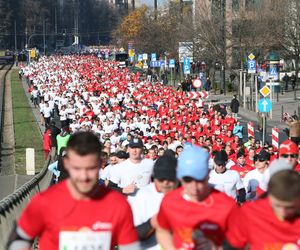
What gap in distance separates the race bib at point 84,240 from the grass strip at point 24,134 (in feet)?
73.1

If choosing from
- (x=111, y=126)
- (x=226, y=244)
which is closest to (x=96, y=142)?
(x=226, y=244)

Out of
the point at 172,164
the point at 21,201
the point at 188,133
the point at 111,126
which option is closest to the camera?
the point at 172,164

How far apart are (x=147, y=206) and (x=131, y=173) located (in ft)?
11.4

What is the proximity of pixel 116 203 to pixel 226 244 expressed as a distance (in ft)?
2.53

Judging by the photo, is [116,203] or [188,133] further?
[188,133]

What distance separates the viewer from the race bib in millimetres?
6344

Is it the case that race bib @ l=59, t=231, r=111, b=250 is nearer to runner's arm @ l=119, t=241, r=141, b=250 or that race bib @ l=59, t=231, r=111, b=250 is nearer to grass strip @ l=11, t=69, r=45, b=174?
runner's arm @ l=119, t=241, r=141, b=250

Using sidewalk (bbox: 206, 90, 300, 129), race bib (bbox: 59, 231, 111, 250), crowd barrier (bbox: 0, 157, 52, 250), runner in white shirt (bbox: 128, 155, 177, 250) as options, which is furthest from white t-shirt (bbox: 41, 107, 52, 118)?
race bib (bbox: 59, 231, 111, 250)

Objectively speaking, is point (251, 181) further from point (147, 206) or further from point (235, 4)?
point (235, 4)

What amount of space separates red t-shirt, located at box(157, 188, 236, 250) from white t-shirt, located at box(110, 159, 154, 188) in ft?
13.7

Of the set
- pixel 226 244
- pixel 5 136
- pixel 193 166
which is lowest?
pixel 5 136

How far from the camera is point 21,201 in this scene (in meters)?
15.2

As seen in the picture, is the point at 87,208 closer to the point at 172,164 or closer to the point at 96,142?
the point at 96,142

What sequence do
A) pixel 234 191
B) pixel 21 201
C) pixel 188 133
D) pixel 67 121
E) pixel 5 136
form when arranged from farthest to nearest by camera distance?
pixel 5 136
pixel 67 121
pixel 188 133
pixel 21 201
pixel 234 191
